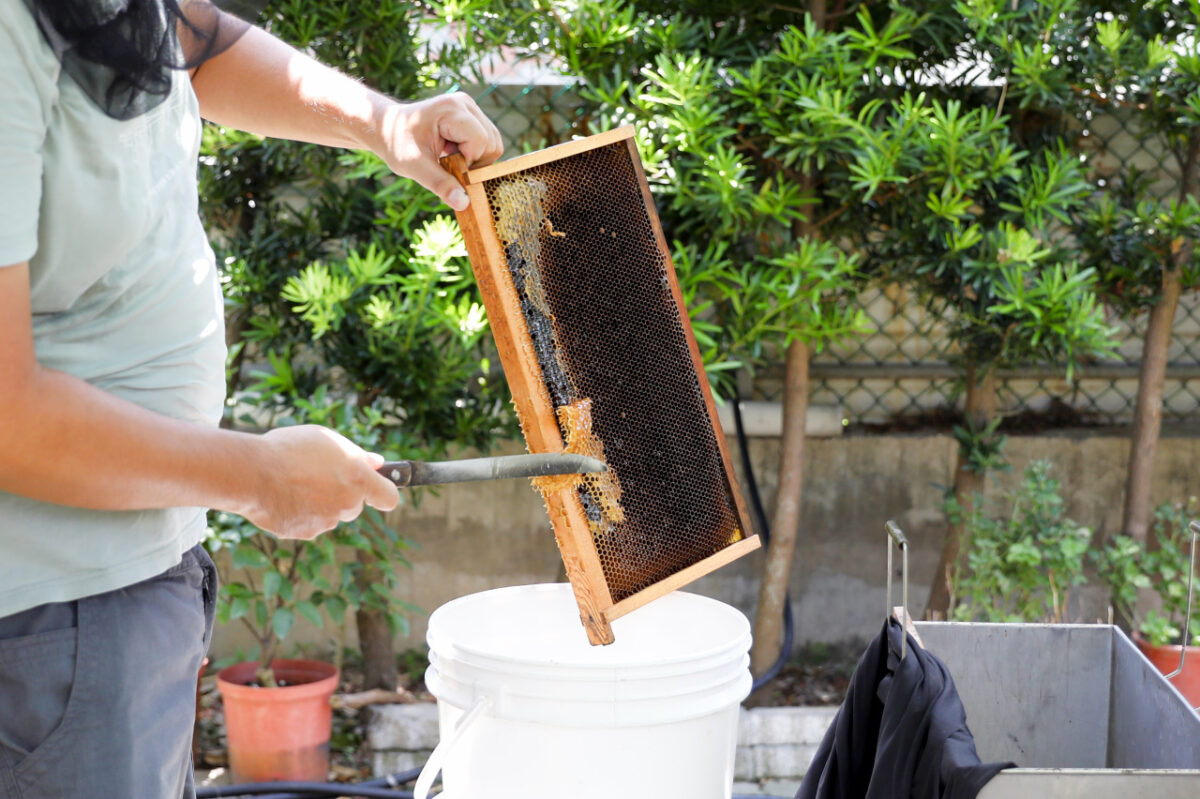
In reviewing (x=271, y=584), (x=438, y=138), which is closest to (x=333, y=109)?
(x=438, y=138)

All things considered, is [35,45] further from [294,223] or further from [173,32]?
[294,223]

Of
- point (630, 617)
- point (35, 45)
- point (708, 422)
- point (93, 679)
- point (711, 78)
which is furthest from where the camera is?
point (711, 78)

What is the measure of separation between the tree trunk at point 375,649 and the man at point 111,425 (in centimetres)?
196

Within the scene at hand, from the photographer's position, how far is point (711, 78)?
2654 millimetres

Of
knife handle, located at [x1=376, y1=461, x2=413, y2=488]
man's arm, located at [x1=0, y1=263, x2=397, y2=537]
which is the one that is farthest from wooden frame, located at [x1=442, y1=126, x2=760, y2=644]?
man's arm, located at [x1=0, y1=263, x2=397, y2=537]

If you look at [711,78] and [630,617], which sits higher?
[711,78]

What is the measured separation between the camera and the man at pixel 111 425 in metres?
0.85

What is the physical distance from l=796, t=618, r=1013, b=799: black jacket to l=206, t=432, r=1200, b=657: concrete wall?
5.61 feet

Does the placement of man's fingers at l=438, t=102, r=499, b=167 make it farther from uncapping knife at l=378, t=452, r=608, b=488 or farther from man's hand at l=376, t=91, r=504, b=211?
uncapping knife at l=378, t=452, r=608, b=488

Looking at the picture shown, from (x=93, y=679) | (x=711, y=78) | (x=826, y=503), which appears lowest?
(x=826, y=503)

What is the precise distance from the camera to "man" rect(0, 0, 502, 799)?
0.85 meters

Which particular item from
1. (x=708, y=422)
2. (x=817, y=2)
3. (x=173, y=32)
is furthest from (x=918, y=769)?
(x=817, y=2)

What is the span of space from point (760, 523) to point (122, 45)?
2.49 m

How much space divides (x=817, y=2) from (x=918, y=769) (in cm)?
212
